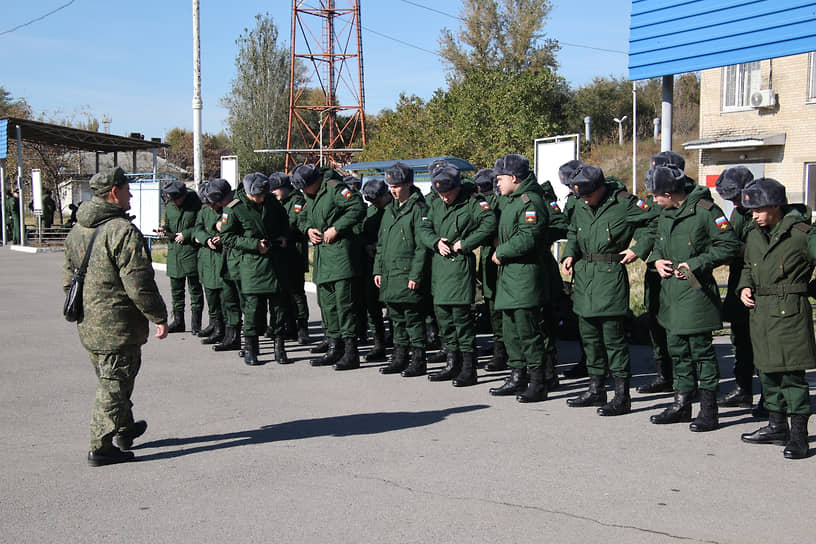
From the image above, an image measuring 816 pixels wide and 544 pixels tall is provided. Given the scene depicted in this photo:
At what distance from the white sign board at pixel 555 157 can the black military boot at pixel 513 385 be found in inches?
207

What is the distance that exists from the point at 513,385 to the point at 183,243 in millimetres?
5380

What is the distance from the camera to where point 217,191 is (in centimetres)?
936

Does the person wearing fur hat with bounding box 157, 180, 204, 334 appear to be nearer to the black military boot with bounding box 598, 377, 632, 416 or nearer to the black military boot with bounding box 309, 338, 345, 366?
the black military boot with bounding box 309, 338, 345, 366

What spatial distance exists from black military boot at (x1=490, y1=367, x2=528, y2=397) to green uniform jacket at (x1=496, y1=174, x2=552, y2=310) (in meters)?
0.69

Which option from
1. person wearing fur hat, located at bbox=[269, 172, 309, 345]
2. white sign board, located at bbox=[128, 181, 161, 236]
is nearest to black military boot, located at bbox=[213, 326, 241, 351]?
person wearing fur hat, located at bbox=[269, 172, 309, 345]

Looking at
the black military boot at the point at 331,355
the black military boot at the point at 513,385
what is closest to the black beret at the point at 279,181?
the black military boot at the point at 331,355

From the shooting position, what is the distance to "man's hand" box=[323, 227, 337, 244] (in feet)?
27.4

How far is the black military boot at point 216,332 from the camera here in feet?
32.9

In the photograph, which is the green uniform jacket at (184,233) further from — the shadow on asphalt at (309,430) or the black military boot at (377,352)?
the shadow on asphalt at (309,430)

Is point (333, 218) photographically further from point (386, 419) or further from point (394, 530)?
point (394, 530)

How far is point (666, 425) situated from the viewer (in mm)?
6145

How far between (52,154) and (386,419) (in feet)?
138

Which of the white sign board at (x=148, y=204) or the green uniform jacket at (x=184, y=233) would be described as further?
the white sign board at (x=148, y=204)

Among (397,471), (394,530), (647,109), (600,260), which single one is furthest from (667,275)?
(647,109)
